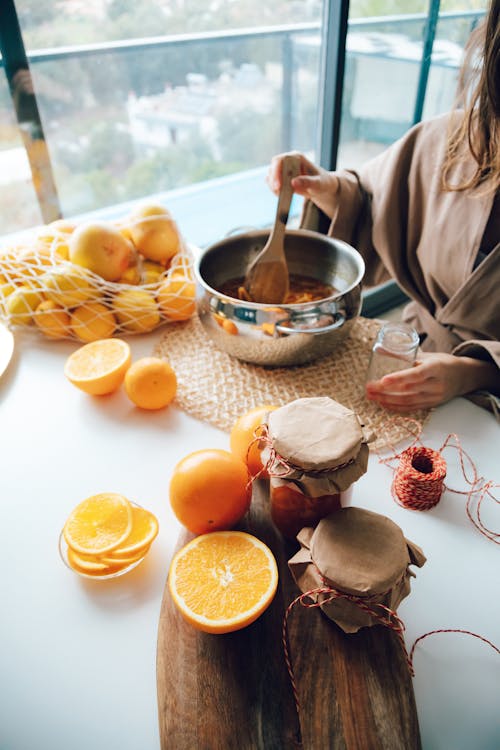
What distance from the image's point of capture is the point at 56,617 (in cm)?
56

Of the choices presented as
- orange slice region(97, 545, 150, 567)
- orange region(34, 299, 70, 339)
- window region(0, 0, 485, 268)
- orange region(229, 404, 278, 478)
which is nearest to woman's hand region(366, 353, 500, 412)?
orange region(229, 404, 278, 478)

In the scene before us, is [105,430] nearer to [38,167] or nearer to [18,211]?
[38,167]

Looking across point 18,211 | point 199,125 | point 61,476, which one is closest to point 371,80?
point 199,125

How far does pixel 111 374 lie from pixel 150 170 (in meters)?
2.08

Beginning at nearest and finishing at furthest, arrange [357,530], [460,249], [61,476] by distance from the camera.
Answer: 1. [357,530]
2. [61,476]
3. [460,249]

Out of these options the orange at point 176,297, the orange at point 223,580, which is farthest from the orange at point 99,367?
the orange at point 223,580

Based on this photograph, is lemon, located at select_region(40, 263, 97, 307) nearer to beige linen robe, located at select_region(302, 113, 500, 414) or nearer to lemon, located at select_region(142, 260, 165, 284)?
lemon, located at select_region(142, 260, 165, 284)

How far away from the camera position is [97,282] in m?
0.93

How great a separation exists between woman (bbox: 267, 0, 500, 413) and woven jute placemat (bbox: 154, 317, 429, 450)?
1.6 inches

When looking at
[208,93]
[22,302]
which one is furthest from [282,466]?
[208,93]

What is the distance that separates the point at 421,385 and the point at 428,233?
0.39m

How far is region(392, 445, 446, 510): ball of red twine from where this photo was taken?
637mm

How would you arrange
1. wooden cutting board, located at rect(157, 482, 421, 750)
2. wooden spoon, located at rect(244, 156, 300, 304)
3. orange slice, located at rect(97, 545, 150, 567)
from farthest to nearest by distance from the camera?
wooden spoon, located at rect(244, 156, 300, 304) → orange slice, located at rect(97, 545, 150, 567) → wooden cutting board, located at rect(157, 482, 421, 750)

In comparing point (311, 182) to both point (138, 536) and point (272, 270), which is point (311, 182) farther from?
point (138, 536)
